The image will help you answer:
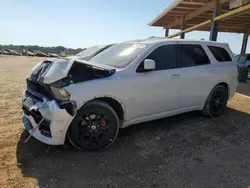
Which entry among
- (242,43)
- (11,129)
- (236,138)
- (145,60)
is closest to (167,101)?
(145,60)

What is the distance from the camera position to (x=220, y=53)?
5594mm

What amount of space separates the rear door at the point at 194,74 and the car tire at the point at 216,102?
22 cm

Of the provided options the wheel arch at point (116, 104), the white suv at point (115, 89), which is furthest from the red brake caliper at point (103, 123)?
the wheel arch at point (116, 104)

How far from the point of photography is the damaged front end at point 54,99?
3.30m

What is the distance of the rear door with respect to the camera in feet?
15.5

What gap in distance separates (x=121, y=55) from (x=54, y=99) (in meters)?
1.56

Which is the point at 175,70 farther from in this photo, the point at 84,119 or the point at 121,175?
the point at 121,175

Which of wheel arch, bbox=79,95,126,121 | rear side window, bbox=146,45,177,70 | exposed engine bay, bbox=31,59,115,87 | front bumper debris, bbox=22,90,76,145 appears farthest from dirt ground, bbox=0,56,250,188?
rear side window, bbox=146,45,177,70

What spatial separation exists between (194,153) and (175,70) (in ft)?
5.23

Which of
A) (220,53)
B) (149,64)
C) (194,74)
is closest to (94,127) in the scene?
(149,64)

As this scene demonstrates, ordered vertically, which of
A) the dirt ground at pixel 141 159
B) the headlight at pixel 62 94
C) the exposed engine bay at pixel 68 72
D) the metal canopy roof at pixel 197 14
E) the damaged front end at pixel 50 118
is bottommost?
the dirt ground at pixel 141 159

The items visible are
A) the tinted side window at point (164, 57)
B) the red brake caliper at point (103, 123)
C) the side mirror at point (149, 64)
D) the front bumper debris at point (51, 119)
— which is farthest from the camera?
the tinted side window at point (164, 57)

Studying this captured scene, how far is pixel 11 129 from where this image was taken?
14.2 feet

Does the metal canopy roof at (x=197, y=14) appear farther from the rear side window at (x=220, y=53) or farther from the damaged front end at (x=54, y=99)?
the damaged front end at (x=54, y=99)
